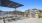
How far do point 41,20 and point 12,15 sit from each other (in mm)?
742

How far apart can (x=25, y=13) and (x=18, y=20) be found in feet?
0.80

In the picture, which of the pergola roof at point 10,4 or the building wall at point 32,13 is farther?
the pergola roof at point 10,4

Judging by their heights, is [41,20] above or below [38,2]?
below

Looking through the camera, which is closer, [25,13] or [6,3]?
[25,13]

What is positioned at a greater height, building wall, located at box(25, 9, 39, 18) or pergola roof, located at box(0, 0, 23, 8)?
pergola roof, located at box(0, 0, 23, 8)

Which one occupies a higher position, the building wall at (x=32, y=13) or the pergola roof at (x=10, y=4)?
the pergola roof at (x=10, y=4)

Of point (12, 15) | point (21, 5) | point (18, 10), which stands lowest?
point (12, 15)

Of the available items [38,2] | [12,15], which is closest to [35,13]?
[38,2]

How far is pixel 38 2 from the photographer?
1.60 metres

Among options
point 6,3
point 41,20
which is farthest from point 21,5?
point 41,20

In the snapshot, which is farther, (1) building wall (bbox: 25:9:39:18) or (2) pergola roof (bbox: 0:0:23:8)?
(2) pergola roof (bbox: 0:0:23:8)

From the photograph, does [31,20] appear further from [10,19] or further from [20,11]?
[10,19]

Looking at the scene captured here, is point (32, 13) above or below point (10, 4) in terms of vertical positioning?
below

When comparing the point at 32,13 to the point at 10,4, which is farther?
Result: the point at 10,4
